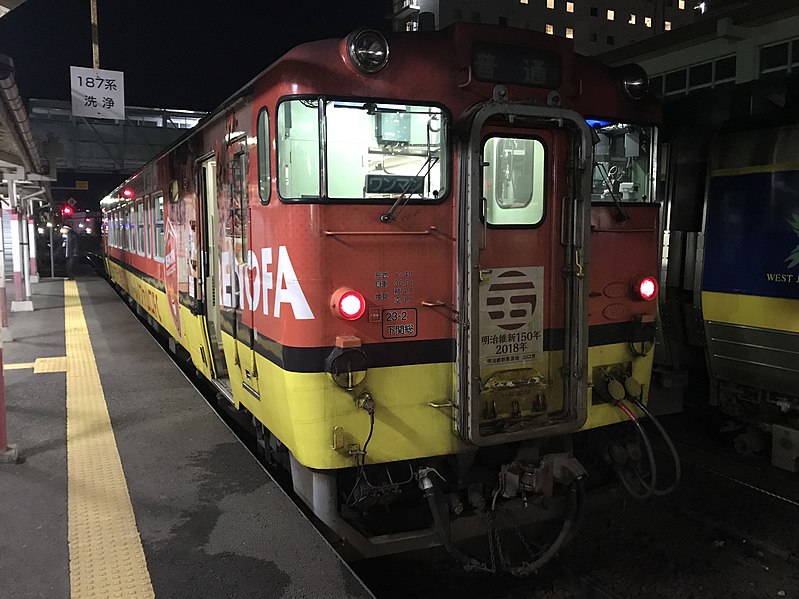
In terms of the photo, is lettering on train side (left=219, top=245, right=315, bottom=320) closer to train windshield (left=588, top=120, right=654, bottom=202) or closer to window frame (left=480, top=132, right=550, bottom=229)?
window frame (left=480, top=132, right=550, bottom=229)

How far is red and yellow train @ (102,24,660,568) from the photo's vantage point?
3.53 meters

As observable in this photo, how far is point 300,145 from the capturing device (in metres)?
3.50

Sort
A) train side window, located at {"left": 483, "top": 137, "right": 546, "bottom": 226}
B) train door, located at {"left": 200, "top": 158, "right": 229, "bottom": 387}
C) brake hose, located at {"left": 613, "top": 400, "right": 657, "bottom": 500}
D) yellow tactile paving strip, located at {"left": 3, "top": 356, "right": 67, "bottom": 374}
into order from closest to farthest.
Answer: train side window, located at {"left": 483, "top": 137, "right": 546, "bottom": 226}, brake hose, located at {"left": 613, "top": 400, "right": 657, "bottom": 500}, train door, located at {"left": 200, "top": 158, "right": 229, "bottom": 387}, yellow tactile paving strip, located at {"left": 3, "top": 356, "right": 67, "bottom": 374}

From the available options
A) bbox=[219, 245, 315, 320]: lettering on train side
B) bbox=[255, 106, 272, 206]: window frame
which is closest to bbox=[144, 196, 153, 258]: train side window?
bbox=[219, 245, 315, 320]: lettering on train side

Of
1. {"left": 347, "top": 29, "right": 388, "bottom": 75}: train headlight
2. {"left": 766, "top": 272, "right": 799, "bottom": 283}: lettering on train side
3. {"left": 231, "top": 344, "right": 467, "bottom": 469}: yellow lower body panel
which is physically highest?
{"left": 347, "top": 29, "right": 388, "bottom": 75}: train headlight

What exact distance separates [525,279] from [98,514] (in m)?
3.02

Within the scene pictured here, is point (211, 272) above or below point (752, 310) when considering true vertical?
above

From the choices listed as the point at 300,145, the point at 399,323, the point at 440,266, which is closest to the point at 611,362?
the point at 440,266

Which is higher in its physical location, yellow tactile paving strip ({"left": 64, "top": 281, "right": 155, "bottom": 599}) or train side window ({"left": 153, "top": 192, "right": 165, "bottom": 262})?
train side window ({"left": 153, "top": 192, "right": 165, "bottom": 262})

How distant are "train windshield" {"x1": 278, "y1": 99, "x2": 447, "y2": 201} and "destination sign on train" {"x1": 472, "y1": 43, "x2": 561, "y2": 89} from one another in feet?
1.22

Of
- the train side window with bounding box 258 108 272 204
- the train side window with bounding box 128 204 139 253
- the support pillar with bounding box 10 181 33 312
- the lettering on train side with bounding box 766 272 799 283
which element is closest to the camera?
the train side window with bounding box 258 108 272 204

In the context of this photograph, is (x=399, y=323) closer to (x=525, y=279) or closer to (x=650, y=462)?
(x=525, y=279)

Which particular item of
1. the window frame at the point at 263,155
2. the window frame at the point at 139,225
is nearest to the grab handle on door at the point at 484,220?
the window frame at the point at 263,155

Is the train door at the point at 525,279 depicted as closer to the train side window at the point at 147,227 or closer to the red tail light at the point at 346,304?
the red tail light at the point at 346,304
